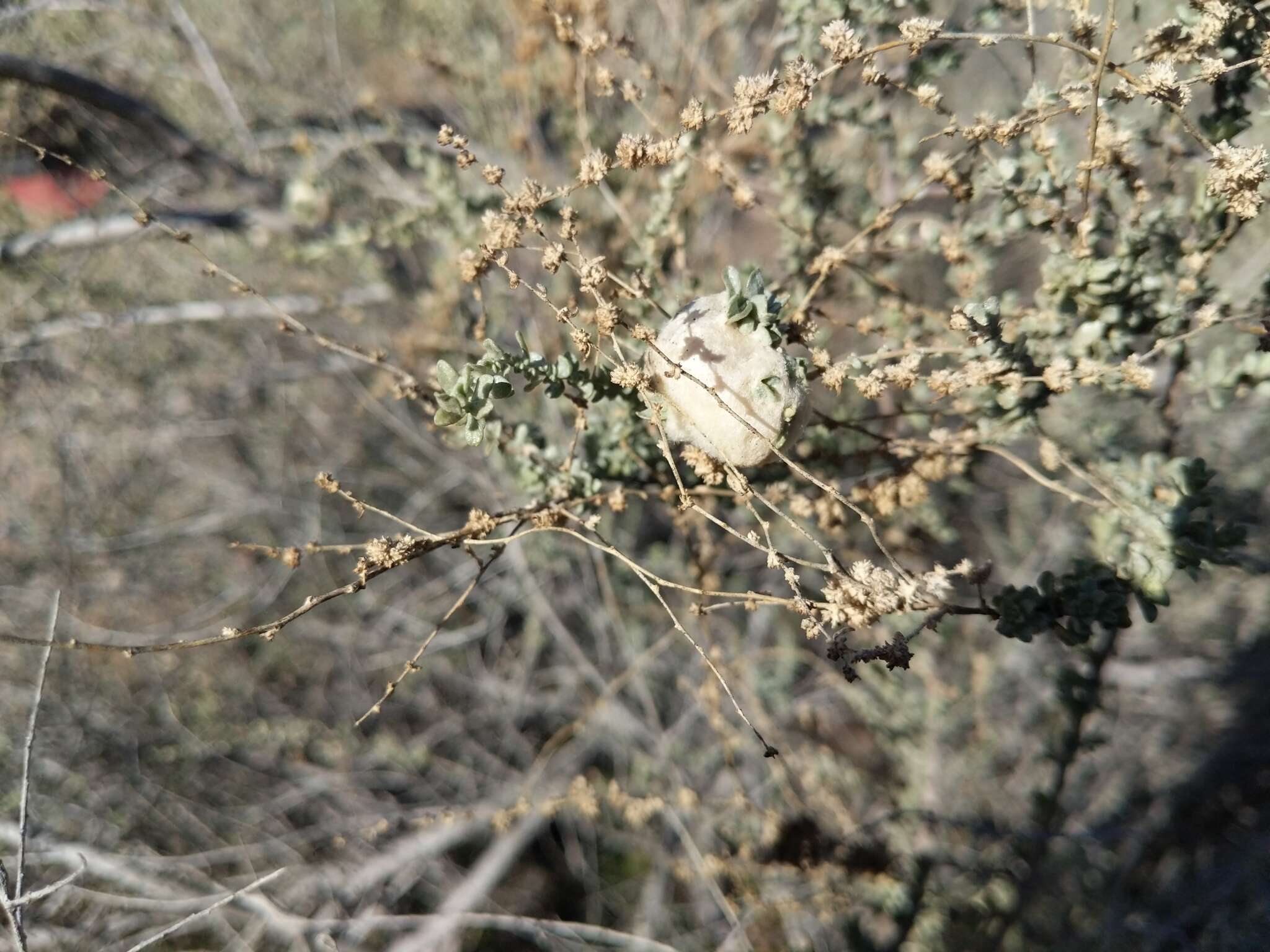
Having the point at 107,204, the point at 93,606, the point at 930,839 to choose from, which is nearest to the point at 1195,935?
the point at 930,839

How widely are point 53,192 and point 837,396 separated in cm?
411

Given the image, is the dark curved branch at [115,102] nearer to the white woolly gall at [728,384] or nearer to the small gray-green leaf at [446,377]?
the small gray-green leaf at [446,377]

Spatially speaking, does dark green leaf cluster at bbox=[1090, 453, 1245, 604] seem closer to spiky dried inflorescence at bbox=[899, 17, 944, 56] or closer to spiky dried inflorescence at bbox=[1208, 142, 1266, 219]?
spiky dried inflorescence at bbox=[1208, 142, 1266, 219]

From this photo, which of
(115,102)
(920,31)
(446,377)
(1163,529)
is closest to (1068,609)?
(1163,529)

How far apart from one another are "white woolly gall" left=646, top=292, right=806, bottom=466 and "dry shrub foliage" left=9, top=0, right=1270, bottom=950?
0.02 m

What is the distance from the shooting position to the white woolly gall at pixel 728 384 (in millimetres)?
980

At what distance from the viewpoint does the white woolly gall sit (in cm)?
98

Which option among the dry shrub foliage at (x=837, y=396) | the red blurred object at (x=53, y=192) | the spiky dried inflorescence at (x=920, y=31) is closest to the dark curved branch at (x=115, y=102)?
the dry shrub foliage at (x=837, y=396)

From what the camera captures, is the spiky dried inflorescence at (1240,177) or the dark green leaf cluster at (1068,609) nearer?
the spiky dried inflorescence at (1240,177)

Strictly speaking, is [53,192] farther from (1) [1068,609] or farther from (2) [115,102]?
(1) [1068,609]

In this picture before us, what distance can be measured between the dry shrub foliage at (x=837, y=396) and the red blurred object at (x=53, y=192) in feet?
1.37

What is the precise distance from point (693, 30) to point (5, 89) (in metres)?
2.26

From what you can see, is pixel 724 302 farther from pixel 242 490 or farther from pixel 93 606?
pixel 93 606

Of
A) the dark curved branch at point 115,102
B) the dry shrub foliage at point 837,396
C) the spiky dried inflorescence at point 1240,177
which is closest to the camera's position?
the spiky dried inflorescence at point 1240,177
